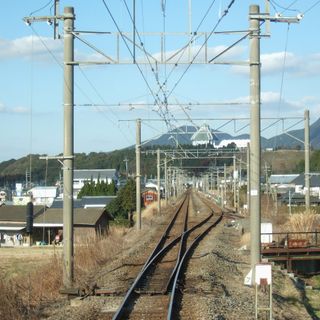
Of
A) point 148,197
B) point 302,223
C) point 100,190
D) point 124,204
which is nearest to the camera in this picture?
point 302,223

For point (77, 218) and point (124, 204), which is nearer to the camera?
point (77, 218)

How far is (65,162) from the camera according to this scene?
15562 mm

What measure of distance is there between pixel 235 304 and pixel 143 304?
177 cm

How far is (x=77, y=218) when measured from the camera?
197 ft

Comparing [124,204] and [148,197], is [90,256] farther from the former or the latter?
[148,197]

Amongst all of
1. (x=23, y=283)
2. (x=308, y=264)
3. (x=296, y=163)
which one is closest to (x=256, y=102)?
(x=23, y=283)

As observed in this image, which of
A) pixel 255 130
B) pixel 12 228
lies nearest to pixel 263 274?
pixel 255 130

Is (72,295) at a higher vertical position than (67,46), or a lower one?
lower

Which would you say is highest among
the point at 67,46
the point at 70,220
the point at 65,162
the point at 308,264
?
the point at 67,46

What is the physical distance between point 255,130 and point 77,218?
45.0 metres

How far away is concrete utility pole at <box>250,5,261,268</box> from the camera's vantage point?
15938 mm

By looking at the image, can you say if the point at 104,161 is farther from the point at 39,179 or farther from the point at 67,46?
the point at 67,46

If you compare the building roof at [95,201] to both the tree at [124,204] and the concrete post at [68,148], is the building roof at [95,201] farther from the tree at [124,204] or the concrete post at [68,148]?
the concrete post at [68,148]

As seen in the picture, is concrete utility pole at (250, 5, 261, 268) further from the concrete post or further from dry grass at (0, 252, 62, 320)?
dry grass at (0, 252, 62, 320)
